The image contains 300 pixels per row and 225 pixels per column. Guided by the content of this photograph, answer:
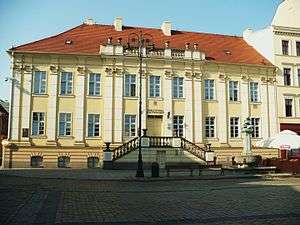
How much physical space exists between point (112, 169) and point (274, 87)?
19708 mm

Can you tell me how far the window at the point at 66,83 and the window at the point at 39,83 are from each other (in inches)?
62.6

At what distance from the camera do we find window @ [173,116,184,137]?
38.1 meters

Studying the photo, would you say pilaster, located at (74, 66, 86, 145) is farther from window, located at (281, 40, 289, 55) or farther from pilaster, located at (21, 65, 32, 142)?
window, located at (281, 40, 289, 55)

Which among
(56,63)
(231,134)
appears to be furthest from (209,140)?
(56,63)

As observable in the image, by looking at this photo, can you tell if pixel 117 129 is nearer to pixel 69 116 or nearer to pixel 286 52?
pixel 69 116

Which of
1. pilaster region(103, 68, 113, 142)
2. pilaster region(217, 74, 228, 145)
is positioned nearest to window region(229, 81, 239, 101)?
pilaster region(217, 74, 228, 145)

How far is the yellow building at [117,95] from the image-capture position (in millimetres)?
35625

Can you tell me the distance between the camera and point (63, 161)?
35.7m

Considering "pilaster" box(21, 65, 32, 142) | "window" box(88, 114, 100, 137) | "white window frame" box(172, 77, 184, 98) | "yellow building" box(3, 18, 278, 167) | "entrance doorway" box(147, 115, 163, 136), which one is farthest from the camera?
"white window frame" box(172, 77, 184, 98)

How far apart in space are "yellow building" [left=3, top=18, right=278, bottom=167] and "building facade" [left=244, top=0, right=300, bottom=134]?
1131 mm

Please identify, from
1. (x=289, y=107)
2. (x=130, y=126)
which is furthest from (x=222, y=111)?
(x=130, y=126)

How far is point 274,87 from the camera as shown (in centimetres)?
4156

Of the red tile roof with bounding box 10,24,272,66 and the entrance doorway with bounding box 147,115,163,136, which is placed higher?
the red tile roof with bounding box 10,24,272,66

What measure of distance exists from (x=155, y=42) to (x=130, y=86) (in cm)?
592
